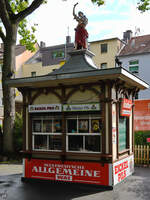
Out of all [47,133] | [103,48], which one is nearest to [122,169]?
[47,133]

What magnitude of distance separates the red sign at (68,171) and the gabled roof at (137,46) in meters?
23.8

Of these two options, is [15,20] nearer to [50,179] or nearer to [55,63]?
[50,179]

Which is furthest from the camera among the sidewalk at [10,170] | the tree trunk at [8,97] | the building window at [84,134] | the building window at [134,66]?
the building window at [134,66]

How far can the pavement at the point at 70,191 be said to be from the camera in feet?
26.5

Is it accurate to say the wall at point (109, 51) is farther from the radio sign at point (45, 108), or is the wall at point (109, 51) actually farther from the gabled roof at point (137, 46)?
the radio sign at point (45, 108)

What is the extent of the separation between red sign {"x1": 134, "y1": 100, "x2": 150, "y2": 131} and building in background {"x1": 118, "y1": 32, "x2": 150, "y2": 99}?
46.0 feet

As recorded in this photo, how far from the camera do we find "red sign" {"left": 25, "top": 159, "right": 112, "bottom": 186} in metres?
9.03

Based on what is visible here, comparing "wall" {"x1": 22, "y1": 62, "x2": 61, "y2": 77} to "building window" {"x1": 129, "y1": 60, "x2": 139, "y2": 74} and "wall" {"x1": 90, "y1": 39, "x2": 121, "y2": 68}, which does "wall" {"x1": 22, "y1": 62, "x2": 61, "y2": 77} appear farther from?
"building window" {"x1": 129, "y1": 60, "x2": 139, "y2": 74}

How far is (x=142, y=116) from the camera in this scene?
16.4 meters

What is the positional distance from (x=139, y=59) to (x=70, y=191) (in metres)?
24.7

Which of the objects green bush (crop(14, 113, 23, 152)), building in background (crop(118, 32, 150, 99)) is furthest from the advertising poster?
building in background (crop(118, 32, 150, 99))

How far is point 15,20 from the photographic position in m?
16.6

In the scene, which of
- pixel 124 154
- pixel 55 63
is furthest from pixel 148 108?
pixel 55 63

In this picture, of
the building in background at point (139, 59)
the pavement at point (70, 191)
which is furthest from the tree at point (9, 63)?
the building in background at point (139, 59)
